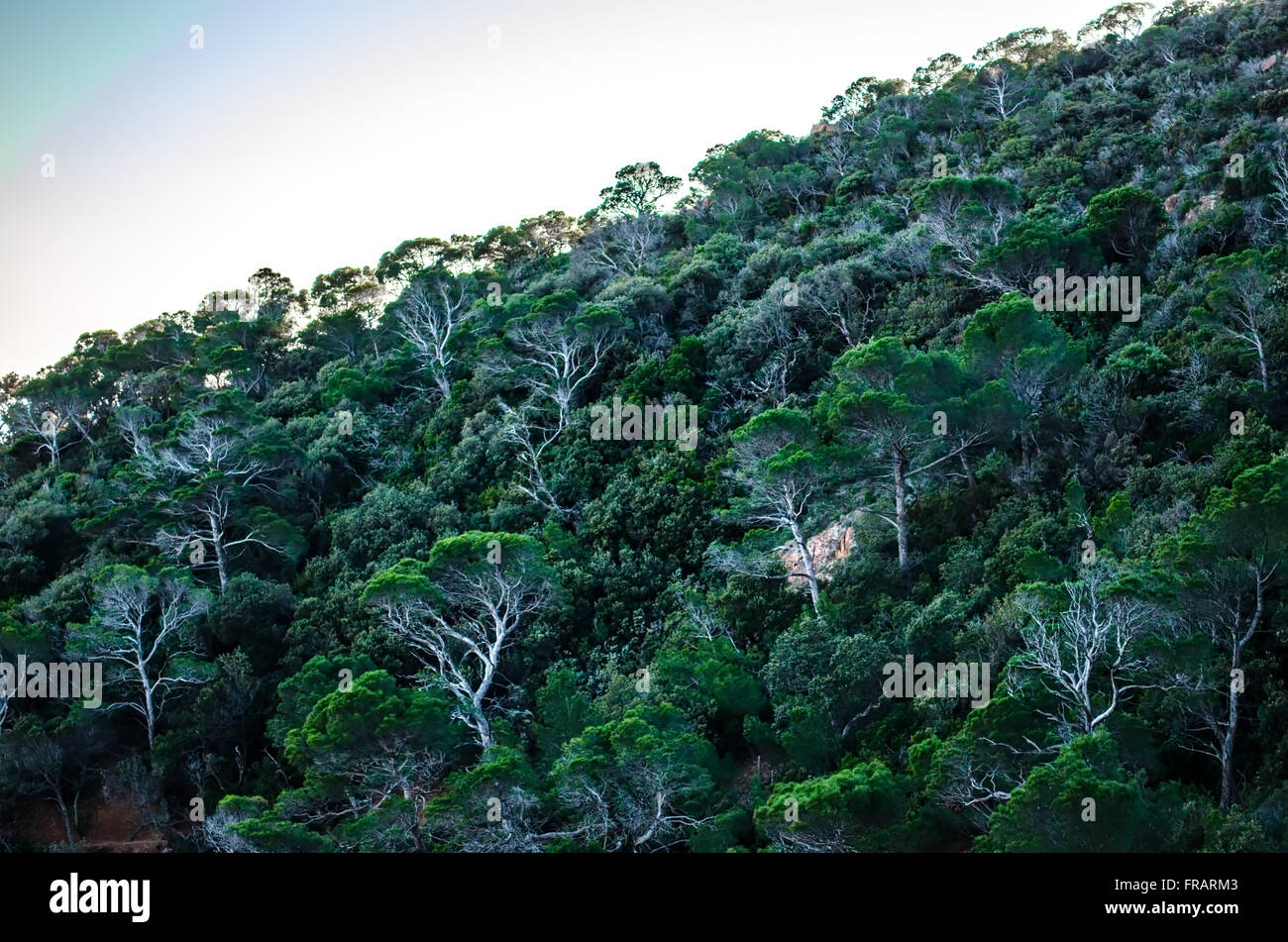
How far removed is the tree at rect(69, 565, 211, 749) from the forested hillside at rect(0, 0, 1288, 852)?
14cm

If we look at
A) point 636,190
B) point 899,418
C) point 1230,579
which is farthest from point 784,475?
point 636,190

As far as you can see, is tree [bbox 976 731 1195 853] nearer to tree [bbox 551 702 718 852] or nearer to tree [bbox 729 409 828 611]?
tree [bbox 551 702 718 852]

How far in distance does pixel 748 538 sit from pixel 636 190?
3302 cm

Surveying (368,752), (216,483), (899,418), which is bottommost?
(368,752)

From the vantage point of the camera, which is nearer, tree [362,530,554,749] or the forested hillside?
the forested hillside

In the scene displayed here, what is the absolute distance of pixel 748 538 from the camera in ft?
86.9

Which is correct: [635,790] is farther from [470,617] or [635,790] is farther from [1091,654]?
[470,617]

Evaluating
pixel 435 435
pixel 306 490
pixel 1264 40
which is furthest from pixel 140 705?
pixel 1264 40

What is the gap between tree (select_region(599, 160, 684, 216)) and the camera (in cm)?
5541

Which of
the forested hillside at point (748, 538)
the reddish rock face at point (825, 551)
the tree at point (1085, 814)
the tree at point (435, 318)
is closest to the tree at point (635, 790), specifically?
the forested hillside at point (748, 538)

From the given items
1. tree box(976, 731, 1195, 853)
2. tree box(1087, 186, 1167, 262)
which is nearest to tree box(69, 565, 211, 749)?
tree box(976, 731, 1195, 853)

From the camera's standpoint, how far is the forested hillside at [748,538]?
17.4 m

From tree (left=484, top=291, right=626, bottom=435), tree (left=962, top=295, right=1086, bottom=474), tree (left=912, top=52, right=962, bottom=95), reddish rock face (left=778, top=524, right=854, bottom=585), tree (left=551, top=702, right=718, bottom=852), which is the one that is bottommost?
tree (left=551, top=702, right=718, bottom=852)

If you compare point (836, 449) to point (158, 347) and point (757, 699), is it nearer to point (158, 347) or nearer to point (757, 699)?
point (757, 699)
